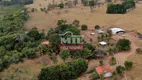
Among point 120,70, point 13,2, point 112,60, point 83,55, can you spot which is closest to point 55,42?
point 83,55

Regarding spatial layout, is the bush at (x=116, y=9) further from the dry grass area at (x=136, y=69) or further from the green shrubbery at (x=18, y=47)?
the dry grass area at (x=136, y=69)

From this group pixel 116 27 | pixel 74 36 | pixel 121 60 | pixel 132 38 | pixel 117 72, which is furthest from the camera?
pixel 116 27

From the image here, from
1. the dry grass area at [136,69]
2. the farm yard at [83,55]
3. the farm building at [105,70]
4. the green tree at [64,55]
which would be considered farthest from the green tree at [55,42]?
the dry grass area at [136,69]

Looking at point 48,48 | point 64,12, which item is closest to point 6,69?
point 48,48

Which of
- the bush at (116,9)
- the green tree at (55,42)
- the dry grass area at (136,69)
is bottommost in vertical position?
the dry grass area at (136,69)

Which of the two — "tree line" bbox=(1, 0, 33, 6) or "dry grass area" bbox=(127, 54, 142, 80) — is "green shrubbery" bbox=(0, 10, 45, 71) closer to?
"dry grass area" bbox=(127, 54, 142, 80)

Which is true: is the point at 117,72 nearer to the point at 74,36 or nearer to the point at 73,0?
the point at 74,36
